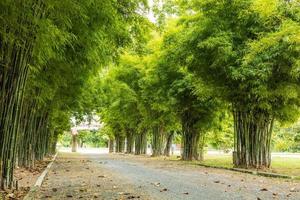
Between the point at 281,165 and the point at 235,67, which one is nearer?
the point at 235,67

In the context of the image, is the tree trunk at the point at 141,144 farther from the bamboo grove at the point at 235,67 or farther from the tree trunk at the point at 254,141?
the tree trunk at the point at 254,141

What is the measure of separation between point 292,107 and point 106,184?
406 inches

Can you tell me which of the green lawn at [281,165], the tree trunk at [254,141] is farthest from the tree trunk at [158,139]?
A: the tree trunk at [254,141]

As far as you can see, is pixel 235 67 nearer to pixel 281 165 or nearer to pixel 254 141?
pixel 254 141

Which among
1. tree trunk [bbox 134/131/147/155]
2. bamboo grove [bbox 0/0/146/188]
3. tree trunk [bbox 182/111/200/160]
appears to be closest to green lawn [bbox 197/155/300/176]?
tree trunk [bbox 182/111/200/160]

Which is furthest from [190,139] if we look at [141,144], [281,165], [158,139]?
[141,144]

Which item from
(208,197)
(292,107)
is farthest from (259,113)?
(208,197)

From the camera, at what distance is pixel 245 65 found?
15.1 meters

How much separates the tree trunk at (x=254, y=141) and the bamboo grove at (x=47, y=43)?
746 centimetres

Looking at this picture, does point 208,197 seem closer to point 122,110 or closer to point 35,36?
point 35,36

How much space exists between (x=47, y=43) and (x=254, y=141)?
12.4 metres

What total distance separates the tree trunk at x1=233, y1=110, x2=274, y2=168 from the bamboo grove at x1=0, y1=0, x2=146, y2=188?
24.5 feet

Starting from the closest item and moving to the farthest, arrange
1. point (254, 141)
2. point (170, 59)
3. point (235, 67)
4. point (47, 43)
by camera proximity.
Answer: point (47, 43) < point (235, 67) < point (254, 141) < point (170, 59)

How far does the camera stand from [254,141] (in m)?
18.1
